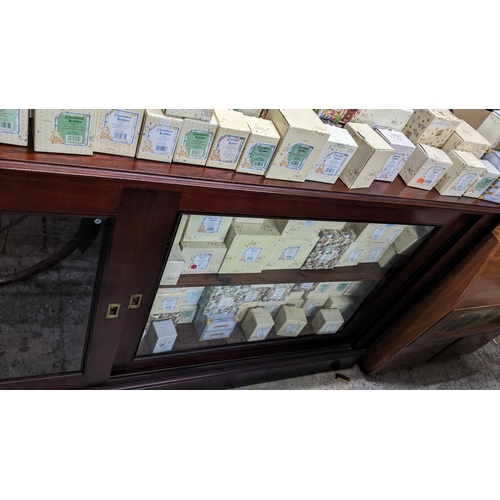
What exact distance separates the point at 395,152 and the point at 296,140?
0.46 m

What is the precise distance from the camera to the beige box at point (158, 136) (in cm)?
118

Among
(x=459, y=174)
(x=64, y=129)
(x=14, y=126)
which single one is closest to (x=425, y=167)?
(x=459, y=174)

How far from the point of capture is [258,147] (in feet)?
4.40

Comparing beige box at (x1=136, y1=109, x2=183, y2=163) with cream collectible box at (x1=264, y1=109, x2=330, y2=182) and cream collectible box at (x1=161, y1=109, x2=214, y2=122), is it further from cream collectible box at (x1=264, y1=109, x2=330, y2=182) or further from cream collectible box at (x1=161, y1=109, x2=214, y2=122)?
cream collectible box at (x1=264, y1=109, x2=330, y2=182)

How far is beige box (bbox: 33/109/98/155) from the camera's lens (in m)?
1.06

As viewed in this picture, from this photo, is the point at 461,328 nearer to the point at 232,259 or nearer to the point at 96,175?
the point at 232,259

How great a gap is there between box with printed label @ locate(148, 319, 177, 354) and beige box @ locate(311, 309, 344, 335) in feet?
2.93

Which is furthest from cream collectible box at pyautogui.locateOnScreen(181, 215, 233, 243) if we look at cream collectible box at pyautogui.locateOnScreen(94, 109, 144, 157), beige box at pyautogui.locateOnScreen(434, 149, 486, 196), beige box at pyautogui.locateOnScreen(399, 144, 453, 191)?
beige box at pyautogui.locateOnScreen(434, 149, 486, 196)

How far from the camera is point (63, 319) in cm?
172

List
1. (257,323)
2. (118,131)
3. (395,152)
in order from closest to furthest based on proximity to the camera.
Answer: (118,131) → (395,152) → (257,323)

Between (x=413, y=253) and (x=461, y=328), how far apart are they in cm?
82

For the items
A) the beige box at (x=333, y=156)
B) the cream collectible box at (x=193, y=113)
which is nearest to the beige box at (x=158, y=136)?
the cream collectible box at (x=193, y=113)

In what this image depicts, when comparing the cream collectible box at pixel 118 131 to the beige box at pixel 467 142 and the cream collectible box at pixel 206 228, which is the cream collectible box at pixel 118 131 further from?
the beige box at pixel 467 142

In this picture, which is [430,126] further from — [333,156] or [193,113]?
[193,113]
